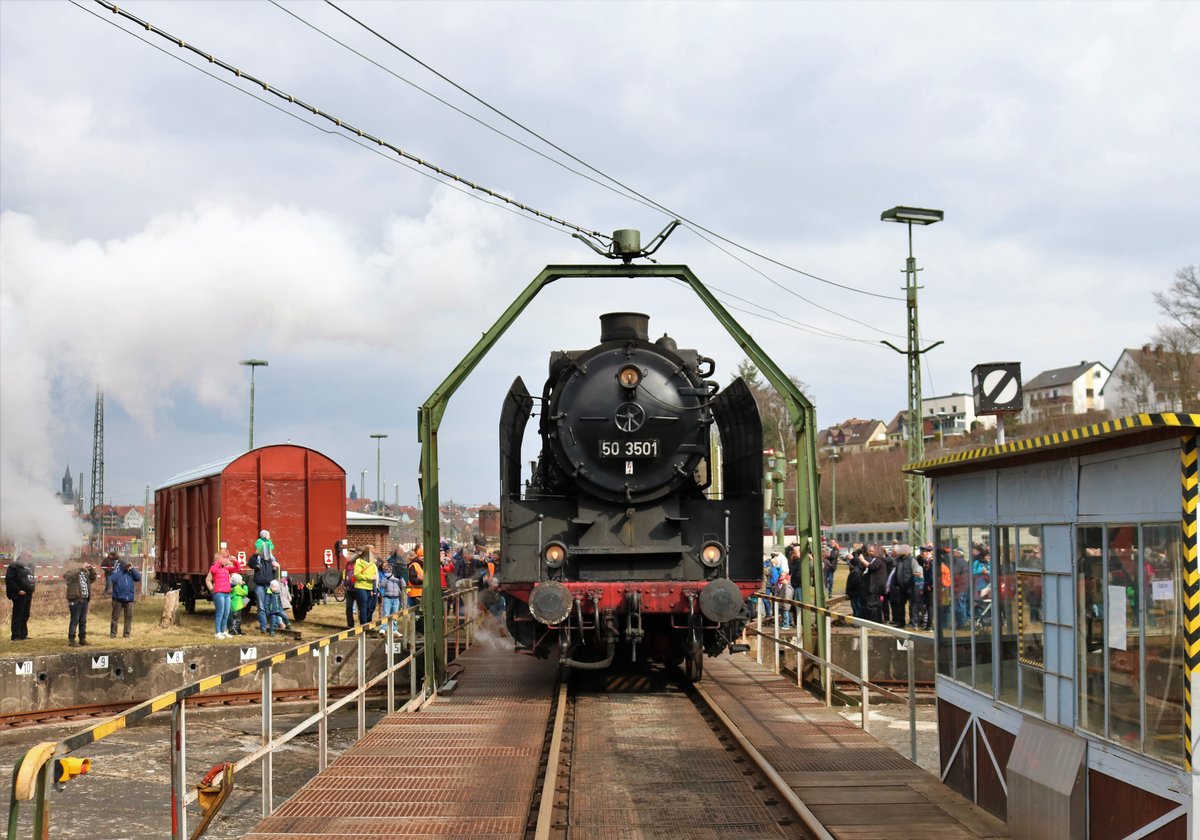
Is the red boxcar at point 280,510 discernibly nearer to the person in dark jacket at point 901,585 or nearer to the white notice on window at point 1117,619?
the person in dark jacket at point 901,585

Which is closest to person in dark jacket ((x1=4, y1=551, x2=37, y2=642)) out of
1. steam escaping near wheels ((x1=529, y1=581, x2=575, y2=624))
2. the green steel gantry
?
the green steel gantry

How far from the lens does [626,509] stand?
1174 centimetres

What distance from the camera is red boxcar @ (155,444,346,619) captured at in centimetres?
2053

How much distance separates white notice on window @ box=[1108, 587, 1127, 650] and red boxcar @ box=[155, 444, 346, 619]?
1693 centimetres

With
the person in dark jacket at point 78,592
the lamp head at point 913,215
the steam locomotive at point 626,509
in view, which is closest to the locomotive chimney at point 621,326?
the steam locomotive at point 626,509

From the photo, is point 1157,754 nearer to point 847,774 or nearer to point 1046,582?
point 1046,582

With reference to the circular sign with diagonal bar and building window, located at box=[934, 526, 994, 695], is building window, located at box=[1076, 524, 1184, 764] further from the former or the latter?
the circular sign with diagonal bar

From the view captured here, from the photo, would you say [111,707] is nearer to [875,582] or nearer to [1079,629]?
[875,582]

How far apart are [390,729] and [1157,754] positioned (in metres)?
6.64

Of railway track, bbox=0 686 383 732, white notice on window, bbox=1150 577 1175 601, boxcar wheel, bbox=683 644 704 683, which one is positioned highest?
white notice on window, bbox=1150 577 1175 601

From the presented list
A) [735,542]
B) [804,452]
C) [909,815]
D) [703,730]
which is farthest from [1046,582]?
[804,452]

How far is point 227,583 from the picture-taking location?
16578 millimetres

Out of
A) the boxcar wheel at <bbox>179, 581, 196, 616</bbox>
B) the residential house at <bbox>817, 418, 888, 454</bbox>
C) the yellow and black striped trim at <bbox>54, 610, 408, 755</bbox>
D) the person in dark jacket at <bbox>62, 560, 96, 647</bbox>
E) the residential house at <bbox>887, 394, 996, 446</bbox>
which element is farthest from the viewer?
the residential house at <bbox>817, 418, 888, 454</bbox>

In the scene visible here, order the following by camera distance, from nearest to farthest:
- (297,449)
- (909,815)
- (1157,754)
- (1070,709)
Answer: (1157,754)
(1070,709)
(909,815)
(297,449)
